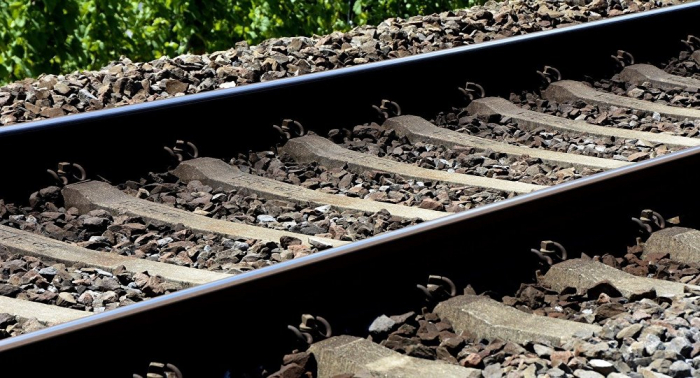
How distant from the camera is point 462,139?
571 cm

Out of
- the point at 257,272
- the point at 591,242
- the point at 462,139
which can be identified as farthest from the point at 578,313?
the point at 462,139

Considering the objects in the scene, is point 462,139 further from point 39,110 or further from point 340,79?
point 39,110

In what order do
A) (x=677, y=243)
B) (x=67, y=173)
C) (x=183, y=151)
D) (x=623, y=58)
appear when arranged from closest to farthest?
(x=677, y=243) < (x=67, y=173) < (x=183, y=151) < (x=623, y=58)

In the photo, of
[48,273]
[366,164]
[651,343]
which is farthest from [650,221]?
[48,273]

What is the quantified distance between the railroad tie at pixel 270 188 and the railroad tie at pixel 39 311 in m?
1.36

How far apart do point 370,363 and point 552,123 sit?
9.82 feet

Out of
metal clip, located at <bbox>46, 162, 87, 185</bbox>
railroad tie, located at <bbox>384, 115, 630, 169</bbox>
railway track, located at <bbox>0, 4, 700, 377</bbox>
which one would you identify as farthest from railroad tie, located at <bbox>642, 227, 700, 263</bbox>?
metal clip, located at <bbox>46, 162, 87, 185</bbox>

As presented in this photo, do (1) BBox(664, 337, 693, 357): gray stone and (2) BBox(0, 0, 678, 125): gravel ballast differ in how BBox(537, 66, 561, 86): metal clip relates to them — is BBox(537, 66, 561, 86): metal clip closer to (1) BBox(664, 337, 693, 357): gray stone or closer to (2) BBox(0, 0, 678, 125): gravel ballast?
(2) BBox(0, 0, 678, 125): gravel ballast

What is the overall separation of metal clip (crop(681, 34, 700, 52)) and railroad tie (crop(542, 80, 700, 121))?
1.05 m

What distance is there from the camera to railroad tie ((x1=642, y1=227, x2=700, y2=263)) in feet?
13.7

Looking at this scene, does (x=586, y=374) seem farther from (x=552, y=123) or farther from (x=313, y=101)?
(x=552, y=123)

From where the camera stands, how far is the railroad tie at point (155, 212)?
14.2 feet

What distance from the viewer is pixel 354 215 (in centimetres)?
464

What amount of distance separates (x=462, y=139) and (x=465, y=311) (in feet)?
7.28
